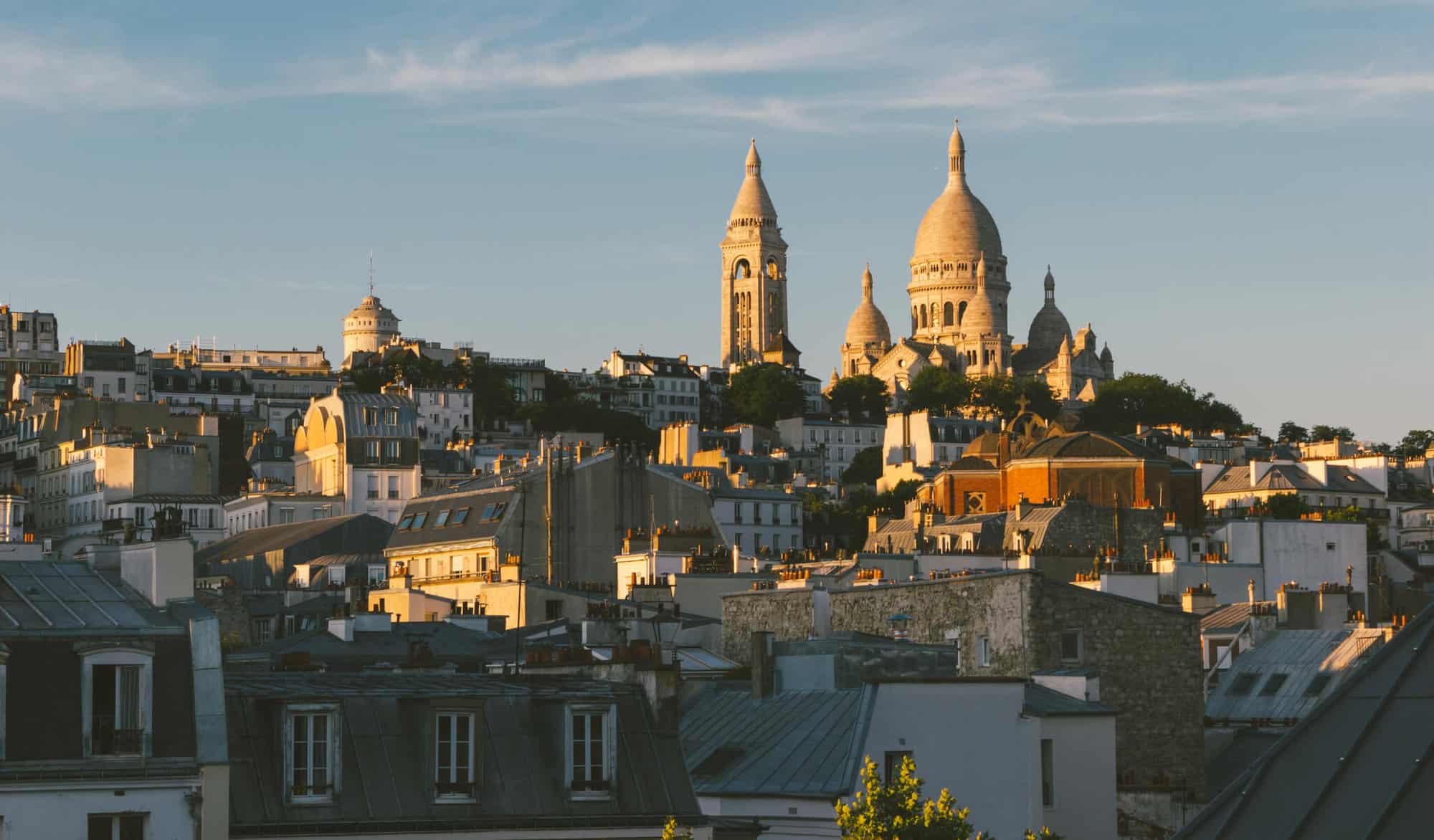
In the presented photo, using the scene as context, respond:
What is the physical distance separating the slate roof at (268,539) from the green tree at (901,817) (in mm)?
74707

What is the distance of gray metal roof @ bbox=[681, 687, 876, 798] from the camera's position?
28.2 metres

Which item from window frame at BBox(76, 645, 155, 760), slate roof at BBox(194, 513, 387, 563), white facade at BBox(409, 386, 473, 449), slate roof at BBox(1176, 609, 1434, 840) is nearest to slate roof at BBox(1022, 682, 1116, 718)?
window frame at BBox(76, 645, 155, 760)

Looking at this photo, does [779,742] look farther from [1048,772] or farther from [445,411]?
[445,411]

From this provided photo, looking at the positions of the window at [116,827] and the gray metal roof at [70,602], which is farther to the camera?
the gray metal roof at [70,602]

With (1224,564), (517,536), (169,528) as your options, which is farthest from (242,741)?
(517,536)

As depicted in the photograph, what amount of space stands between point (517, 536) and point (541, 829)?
53.3 meters

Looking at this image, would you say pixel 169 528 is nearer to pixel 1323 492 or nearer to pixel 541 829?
pixel 541 829

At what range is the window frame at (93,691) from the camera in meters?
21.6

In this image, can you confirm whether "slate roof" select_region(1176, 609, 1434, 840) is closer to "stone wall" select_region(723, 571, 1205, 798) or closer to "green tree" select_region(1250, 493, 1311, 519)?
"stone wall" select_region(723, 571, 1205, 798)

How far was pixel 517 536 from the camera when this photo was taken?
251 ft

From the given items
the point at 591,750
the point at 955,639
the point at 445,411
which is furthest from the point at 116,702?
the point at 445,411

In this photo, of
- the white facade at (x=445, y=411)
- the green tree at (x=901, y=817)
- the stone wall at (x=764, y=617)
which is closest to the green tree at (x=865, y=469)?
the white facade at (x=445, y=411)

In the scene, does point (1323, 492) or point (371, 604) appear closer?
point (371, 604)

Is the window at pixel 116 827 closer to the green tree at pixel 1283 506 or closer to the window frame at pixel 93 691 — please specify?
the window frame at pixel 93 691
